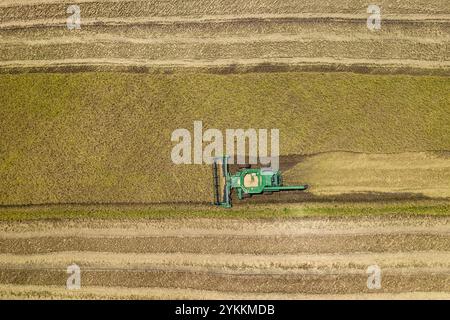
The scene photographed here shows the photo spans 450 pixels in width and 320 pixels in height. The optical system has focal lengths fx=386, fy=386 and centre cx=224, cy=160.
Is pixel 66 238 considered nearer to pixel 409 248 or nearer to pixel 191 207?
pixel 191 207

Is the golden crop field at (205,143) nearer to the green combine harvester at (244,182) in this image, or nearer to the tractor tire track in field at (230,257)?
the tractor tire track in field at (230,257)

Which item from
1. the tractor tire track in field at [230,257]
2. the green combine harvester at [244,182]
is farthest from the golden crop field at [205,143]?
the green combine harvester at [244,182]

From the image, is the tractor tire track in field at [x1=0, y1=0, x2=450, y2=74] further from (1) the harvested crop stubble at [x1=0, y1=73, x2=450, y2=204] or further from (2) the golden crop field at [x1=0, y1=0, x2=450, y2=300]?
(1) the harvested crop stubble at [x1=0, y1=73, x2=450, y2=204]

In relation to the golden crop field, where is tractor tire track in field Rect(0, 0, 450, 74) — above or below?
above

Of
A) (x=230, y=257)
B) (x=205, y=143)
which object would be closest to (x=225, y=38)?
(x=205, y=143)

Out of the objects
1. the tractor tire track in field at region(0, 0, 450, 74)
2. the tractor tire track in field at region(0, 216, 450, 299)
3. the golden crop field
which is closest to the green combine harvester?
the golden crop field
